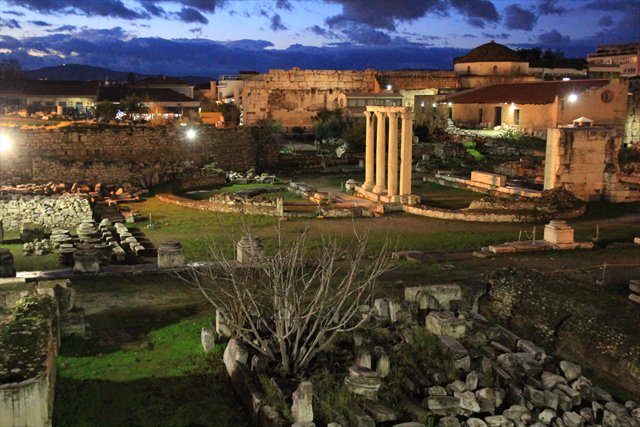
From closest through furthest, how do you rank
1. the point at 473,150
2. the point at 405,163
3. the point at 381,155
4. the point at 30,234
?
the point at 30,234
the point at 405,163
the point at 381,155
the point at 473,150

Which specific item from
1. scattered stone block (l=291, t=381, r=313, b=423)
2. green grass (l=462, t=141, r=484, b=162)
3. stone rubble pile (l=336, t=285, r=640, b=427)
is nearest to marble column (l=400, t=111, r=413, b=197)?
green grass (l=462, t=141, r=484, b=162)

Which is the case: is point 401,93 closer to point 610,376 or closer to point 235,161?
point 235,161

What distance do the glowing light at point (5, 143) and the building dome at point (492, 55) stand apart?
129ft

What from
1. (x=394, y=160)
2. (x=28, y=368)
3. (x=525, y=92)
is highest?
(x=525, y=92)

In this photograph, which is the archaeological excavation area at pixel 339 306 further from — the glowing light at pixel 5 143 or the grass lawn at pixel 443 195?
the glowing light at pixel 5 143

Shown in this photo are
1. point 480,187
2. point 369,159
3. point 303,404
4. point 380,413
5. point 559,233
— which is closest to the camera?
point 303,404

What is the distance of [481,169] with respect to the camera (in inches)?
1265

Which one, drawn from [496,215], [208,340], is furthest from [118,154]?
[208,340]

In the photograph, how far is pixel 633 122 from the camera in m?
39.2

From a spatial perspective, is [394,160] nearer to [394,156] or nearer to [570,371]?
[394,156]

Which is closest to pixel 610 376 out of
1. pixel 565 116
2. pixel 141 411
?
pixel 141 411

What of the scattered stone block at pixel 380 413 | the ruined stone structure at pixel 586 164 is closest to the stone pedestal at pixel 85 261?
the scattered stone block at pixel 380 413

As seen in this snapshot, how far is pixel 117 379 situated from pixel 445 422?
4347 mm

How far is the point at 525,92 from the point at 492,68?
54.4 feet
